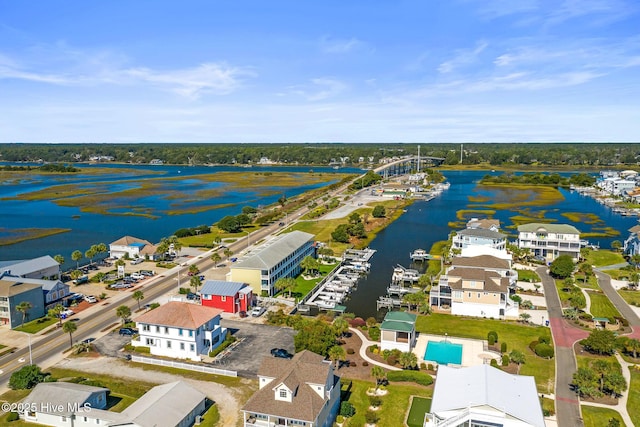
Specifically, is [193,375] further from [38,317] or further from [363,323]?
[38,317]

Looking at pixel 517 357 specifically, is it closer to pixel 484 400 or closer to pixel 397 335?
pixel 397 335

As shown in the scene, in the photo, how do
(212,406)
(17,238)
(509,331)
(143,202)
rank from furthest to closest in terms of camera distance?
(143,202) → (17,238) → (509,331) → (212,406)

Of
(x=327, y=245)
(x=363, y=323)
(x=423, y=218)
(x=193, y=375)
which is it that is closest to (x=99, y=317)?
(x=193, y=375)

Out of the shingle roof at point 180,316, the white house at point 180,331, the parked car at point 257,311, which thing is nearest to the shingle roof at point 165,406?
the white house at point 180,331

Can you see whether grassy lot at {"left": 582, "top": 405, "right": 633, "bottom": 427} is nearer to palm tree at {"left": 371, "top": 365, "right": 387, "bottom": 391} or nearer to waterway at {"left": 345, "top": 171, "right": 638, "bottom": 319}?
palm tree at {"left": 371, "top": 365, "right": 387, "bottom": 391}

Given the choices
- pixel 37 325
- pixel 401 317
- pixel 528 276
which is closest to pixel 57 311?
pixel 37 325

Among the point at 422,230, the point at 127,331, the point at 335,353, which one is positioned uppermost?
the point at 335,353

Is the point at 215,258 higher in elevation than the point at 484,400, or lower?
lower

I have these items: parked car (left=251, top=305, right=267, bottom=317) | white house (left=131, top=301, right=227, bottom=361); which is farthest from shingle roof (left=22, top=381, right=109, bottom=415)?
parked car (left=251, top=305, right=267, bottom=317)
